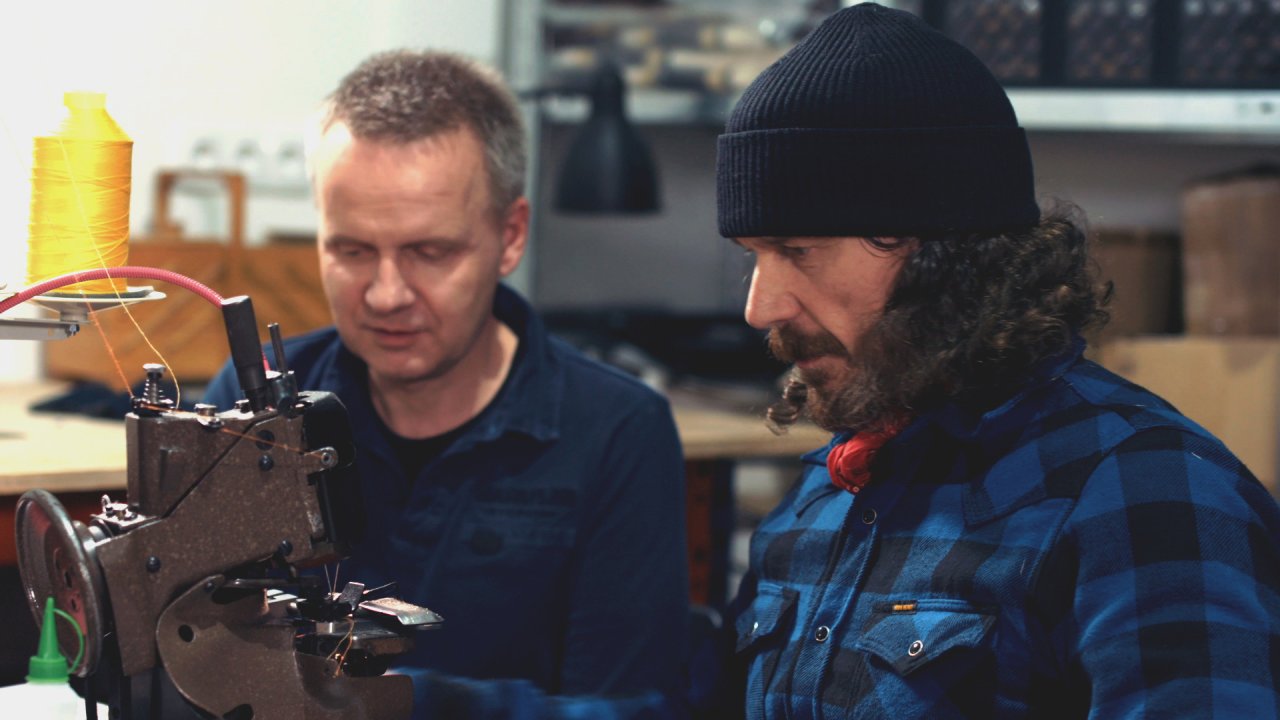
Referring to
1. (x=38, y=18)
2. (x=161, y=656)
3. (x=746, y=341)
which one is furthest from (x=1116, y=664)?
(x=746, y=341)

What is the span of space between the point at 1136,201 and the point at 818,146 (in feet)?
9.93

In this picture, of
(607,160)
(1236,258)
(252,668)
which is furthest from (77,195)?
(1236,258)

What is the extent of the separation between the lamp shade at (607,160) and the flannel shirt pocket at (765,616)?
6.99 ft

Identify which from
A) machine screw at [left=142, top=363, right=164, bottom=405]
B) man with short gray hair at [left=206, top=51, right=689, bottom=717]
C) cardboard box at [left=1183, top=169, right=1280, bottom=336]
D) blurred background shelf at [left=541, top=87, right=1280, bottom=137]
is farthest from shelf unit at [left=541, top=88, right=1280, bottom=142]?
machine screw at [left=142, top=363, right=164, bottom=405]

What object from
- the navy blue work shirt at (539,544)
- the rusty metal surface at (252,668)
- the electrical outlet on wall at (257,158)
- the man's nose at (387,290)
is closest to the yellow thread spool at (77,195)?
the rusty metal surface at (252,668)

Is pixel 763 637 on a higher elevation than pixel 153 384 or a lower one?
lower

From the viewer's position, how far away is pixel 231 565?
3.50ft

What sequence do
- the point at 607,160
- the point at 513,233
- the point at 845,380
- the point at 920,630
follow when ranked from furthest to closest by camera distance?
the point at 607,160, the point at 513,233, the point at 845,380, the point at 920,630

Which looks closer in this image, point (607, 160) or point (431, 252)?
point (431, 252)

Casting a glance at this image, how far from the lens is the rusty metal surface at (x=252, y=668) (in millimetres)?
1054

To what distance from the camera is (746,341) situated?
11.1ft

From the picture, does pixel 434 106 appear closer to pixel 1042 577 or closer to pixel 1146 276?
pixel 1042 577

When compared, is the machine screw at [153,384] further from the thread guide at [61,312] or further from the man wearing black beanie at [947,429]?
the man wearing black beanie at [947,429]

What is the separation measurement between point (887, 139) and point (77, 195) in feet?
2.25
